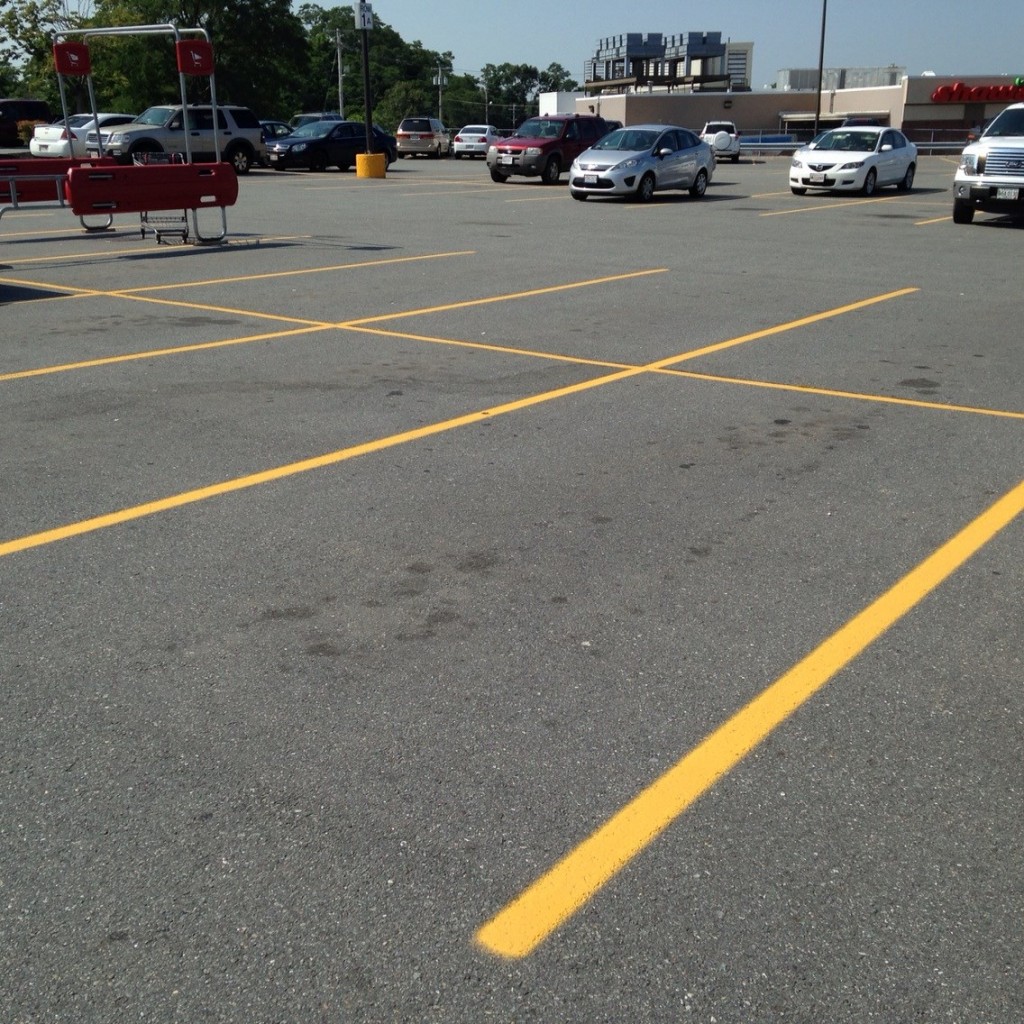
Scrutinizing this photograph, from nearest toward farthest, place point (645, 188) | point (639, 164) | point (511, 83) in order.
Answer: point (639, 164), point (645, 188), point (511, 83)

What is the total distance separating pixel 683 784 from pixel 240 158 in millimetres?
36237

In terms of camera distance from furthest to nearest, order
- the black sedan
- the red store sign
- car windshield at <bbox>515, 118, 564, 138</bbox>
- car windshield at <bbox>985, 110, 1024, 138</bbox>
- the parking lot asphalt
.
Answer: the red store sign, the black sedan, car windshield at <bbox>515, 118, 564, 138</bbox>, car windshield at <bbox>985, 110, 1024, 138</bbox>, the parking lot asphalt

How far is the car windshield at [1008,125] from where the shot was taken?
1950 centimetres

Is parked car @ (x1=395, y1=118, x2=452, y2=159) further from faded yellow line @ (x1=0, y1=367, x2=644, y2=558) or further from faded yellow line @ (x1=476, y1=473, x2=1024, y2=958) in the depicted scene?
faded yellow line @ (x1=476, y1=473, x2=1024, y2=958)

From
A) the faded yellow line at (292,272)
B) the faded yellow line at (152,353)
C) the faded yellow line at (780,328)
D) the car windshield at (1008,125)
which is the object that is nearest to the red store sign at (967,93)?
the car windshield at (1008,125)

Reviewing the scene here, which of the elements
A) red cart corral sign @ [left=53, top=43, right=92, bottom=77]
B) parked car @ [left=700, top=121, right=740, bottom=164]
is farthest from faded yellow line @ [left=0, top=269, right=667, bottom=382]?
parked car @ [left=700, top=121, right=740, bottom=164]

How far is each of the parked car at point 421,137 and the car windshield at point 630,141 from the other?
27.8 meters

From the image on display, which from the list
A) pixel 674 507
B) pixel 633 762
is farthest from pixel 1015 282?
pixel 633 762

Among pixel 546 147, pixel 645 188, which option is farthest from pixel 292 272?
pixel 546 147

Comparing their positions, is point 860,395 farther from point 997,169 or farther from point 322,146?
point 322,146

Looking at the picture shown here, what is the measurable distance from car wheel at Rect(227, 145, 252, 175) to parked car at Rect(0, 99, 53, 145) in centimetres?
940

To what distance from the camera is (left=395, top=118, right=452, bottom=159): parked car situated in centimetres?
5109

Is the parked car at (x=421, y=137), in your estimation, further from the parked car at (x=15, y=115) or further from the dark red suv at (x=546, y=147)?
the dark red suv at (x=546, y=147)

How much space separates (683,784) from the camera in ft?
11.1
